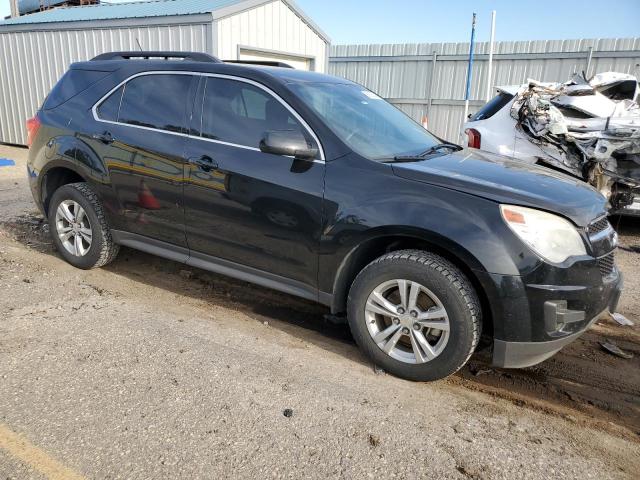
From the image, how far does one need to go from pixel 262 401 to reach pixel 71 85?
11.6 feet

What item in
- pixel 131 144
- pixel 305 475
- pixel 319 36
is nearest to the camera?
pixel 305 475

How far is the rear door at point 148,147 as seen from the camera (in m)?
3.92

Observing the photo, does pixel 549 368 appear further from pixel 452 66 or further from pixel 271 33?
pixel 452 66

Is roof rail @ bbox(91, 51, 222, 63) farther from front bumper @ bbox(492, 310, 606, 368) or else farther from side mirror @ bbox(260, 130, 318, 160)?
front bumper @ bbox(492, 310, 606, 368)

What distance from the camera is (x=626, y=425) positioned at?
284cm

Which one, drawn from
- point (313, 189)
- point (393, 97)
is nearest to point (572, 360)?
point (313, 189)

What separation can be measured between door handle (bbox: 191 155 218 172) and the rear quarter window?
1.50 m

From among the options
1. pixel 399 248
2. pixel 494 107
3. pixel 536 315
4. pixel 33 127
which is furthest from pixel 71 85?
pixel 494 107

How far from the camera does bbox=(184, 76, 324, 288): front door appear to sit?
11.0 feet

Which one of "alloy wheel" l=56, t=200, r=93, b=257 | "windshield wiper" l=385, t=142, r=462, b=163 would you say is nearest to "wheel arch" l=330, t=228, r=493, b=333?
"windshield wiper" l=385, t=142, r=462, b=163

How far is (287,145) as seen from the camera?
10.7 feet

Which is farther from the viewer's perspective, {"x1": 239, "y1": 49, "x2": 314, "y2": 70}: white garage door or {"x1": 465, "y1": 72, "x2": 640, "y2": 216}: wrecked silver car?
{"x1": 239, "y1": 49, "x2": 314, "y2": 70}: white garage door

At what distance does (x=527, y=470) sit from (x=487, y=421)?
1.32 feet

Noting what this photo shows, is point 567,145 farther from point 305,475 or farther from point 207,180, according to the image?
point 305,475
